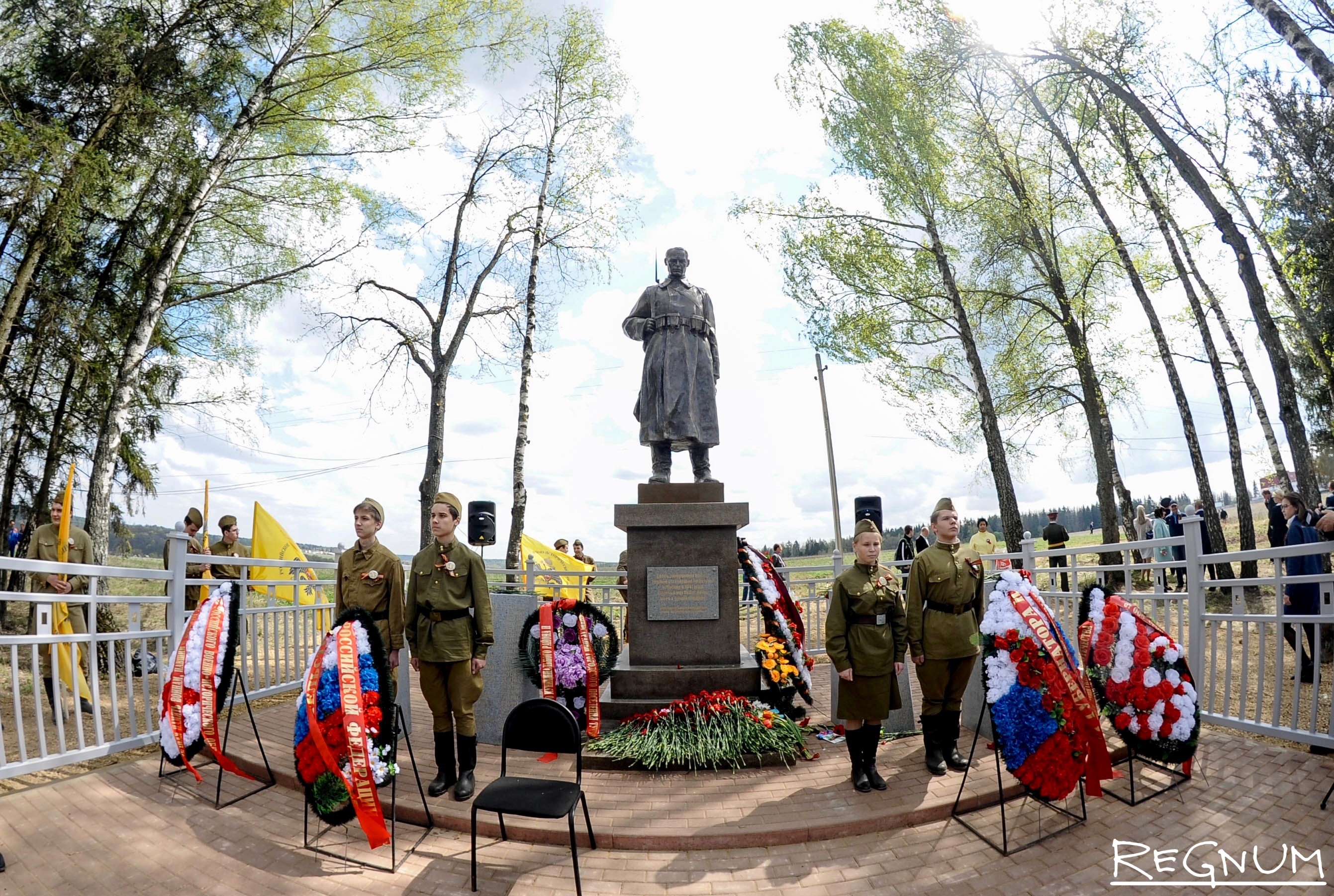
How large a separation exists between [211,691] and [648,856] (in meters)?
3.13

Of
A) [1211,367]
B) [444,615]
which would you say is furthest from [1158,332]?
[444,615]

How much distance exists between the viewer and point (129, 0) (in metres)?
10.3

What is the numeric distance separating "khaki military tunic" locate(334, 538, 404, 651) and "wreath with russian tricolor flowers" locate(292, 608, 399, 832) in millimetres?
791

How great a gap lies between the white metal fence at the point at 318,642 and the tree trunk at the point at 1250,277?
252 centimetres

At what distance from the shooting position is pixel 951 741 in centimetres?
486

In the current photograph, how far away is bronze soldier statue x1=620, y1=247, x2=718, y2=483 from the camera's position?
6758mm

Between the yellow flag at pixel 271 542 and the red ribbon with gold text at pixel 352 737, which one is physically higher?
the yellow flag at pixel 271 542

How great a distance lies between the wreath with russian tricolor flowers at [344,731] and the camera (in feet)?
12.3

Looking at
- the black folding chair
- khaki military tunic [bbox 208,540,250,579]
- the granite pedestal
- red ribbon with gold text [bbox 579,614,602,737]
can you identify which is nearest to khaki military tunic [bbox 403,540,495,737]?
the black folding chair

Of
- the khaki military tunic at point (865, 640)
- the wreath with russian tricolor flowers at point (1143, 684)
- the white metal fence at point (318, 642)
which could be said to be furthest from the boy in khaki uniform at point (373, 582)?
the wreath with russian tricolor flowers at point (1143, 684)

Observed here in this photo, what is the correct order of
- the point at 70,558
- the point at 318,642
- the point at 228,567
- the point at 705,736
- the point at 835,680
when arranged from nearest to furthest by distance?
the point at 705,736 → the point at 835,680 → the point at 70,558 → the point at 318,642 → the point at 228,567

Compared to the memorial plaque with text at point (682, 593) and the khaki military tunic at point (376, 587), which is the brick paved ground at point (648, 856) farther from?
the memorial plaque with text at point (682, 593)

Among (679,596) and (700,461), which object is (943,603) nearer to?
(679,596)

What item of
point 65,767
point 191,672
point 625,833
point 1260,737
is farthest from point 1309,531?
point 65,767
